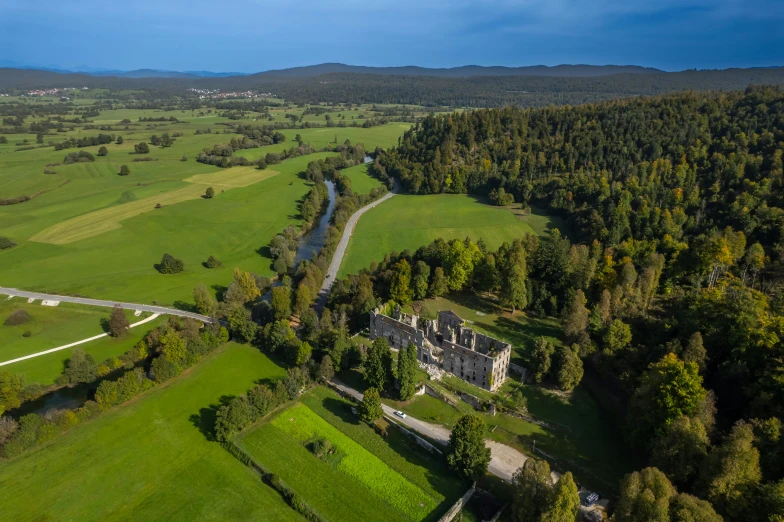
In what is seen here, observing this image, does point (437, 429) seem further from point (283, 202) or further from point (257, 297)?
point (283, 202)

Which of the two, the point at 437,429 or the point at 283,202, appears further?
the point at 283,202

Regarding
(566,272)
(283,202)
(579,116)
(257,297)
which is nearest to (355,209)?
(283,202)

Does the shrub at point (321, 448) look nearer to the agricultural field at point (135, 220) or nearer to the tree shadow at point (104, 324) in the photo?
the tree shadow at point (104, 324)

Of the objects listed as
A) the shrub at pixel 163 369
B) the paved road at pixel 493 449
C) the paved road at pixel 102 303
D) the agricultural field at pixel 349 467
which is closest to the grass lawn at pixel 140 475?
the shrub at pixel 163 369

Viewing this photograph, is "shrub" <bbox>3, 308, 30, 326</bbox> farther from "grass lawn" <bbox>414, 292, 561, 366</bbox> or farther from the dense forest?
"grass lawn" <bbox>414, 292, 561, 366</bbox>

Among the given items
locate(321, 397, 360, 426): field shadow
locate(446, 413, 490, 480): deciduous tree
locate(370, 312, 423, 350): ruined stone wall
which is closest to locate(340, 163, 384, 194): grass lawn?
locate(370, 312, 423, 350): ruined stone wall

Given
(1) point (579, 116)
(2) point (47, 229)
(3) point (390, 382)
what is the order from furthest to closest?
(1) point (579, 116), (2) point (47, 229), (3) point (390, 382)

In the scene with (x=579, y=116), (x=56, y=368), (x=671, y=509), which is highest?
(x=579, y=116)
